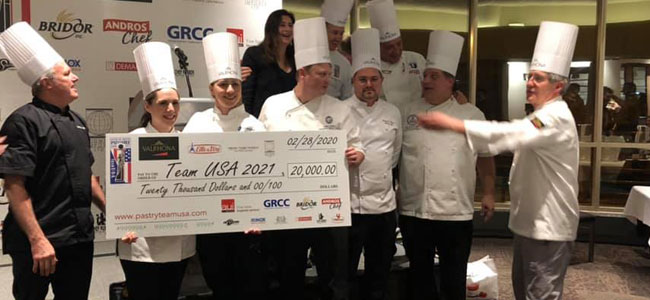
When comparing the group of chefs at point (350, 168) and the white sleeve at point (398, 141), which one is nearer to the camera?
the group of chefs at point (350, 168)

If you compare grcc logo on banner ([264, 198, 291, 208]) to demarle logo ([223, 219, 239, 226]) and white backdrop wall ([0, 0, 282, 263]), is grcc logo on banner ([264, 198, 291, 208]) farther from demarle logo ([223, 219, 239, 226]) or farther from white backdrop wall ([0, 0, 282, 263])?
white backdrop wall ([0, 0, 282, 263])

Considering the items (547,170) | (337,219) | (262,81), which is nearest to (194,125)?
(262,81)

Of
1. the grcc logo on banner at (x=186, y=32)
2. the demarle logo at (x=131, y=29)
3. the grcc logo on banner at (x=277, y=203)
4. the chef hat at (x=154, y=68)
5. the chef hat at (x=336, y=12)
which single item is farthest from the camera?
the grcc logo on banner at (x=186, y=32)

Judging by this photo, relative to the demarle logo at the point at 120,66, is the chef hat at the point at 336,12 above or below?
above

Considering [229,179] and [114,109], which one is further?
[114,109]

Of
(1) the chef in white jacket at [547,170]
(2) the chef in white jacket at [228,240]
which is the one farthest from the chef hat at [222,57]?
(1) the chef in white jacket at [547,170]

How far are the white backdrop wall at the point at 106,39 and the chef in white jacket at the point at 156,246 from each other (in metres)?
1.62

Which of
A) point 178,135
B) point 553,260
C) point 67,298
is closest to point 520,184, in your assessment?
point 553,260

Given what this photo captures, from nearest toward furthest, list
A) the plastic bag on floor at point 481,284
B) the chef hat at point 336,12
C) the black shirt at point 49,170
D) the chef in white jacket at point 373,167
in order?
the black shirt at point 49,170 → the chef in white jacket at point 373,167 → the chef hat at point 336,12 → the plastic bag on floor at point 481,284

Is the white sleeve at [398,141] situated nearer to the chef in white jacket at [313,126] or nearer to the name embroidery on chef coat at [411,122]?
the name embroidery on chef coat at [411,122]

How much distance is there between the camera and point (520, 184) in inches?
95.8

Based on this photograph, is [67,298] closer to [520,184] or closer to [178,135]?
[178,135]

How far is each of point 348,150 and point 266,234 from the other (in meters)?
0.63

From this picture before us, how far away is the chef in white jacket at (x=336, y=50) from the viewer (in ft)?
10.4
